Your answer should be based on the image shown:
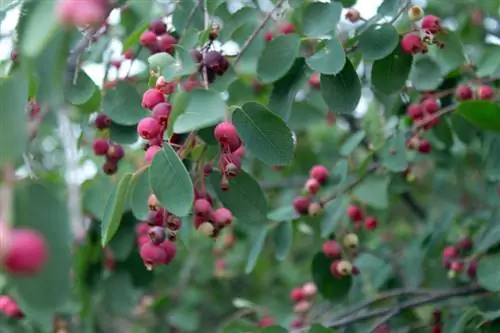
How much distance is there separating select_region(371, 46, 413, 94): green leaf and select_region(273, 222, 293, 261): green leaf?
51 cm

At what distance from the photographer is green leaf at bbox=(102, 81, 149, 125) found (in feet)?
5.50

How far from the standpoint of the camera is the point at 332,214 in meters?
2.07

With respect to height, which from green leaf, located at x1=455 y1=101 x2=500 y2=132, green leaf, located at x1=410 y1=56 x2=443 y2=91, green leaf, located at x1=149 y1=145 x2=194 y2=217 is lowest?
green leaf, located at x1=410 y1=56 x2=443 y2=91

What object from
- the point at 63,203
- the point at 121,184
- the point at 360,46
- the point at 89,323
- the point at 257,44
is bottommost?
the point at 89,323

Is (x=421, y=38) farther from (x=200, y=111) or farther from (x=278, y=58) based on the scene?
(x=200, y=111)

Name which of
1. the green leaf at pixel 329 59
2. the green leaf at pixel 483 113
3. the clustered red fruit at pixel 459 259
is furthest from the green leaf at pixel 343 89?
the clustered red fruit at pixel 459 259

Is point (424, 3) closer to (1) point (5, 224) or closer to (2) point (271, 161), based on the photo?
(2) point (271, 161)

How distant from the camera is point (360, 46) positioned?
5.42 ft

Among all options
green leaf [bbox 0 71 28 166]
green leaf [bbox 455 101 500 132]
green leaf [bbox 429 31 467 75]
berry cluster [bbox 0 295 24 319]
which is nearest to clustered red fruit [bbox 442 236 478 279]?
green leaf [bbox 455 101 500 132]

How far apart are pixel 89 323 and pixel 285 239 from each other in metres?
0.84

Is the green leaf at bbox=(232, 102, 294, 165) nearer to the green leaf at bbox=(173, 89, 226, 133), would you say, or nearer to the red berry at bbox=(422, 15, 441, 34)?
the green leaf at bbox=(173, 89, 226, 133)

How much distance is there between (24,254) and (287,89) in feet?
3.66

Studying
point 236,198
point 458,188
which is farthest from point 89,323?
point 458,188

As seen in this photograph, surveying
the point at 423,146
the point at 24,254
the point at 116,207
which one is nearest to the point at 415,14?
the point at 423,146
